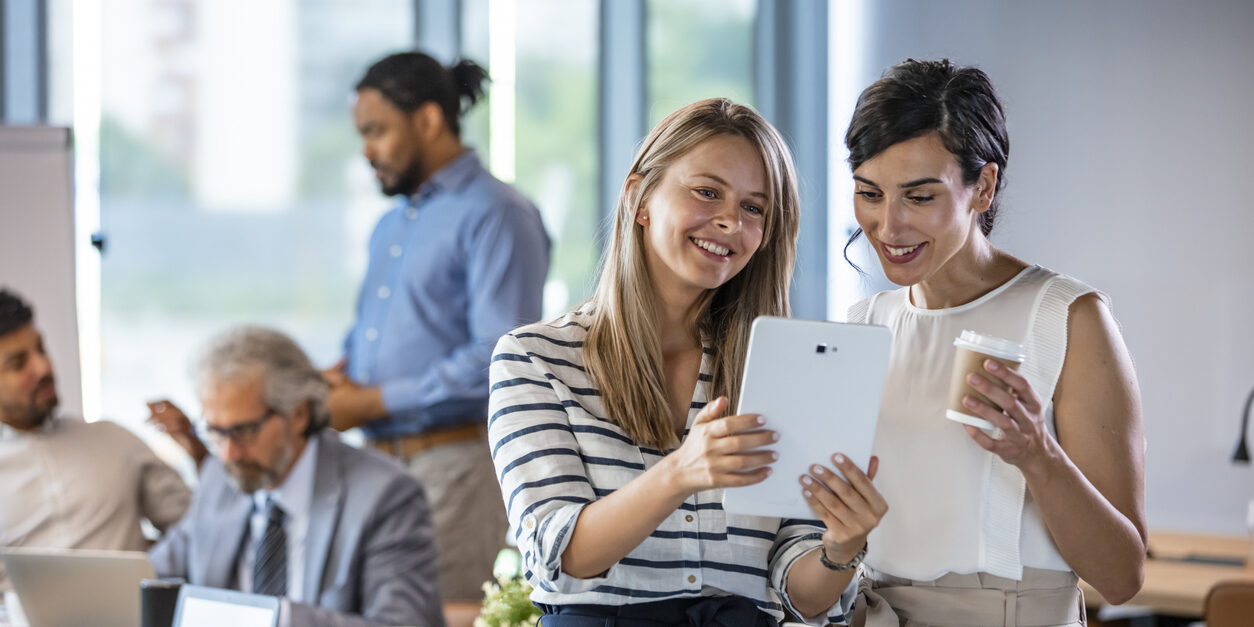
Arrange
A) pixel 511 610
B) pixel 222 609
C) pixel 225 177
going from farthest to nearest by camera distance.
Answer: pixel 225 177 → pixel 511 610 → pixel 222 609

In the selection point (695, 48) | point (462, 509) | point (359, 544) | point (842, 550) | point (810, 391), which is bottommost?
point (462, 509)

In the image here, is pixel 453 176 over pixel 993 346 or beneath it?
over

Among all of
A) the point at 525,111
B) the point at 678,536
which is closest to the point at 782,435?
the point at 678,536

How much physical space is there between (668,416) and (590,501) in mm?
172

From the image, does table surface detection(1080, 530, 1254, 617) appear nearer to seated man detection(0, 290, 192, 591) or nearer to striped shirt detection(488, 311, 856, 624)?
striped shirt detection(488, 311, 856, 624)

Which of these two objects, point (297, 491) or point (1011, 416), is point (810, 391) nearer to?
point (1011, 416)

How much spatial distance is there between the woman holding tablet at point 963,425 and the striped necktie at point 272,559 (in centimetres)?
153

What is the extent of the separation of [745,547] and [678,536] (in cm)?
10

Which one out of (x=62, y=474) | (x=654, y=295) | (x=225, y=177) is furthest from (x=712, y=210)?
(x=225, y=177)

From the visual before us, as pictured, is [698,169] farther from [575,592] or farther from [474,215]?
[474,215]

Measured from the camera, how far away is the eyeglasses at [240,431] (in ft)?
9.14

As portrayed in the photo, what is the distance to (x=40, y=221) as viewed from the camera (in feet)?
12.9

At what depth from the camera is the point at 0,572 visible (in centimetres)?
312

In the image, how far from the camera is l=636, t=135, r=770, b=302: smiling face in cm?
159
